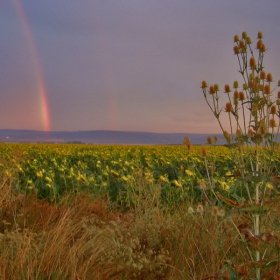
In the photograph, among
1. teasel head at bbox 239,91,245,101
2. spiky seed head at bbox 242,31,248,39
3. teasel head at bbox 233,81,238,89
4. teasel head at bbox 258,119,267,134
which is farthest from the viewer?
spiky seed head at bbox 242,31,248,39

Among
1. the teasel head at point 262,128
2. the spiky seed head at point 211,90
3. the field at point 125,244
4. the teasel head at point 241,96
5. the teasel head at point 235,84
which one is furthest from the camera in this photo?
the teasel head at point 235,84

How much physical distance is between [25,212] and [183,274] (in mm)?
2331

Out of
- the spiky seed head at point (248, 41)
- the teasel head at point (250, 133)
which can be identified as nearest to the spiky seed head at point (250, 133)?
the teasel head at point (250, 133)

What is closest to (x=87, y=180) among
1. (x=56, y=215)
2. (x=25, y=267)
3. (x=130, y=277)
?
(x=56, y=215)

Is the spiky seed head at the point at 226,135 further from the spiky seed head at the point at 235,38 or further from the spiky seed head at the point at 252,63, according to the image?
the spiky seed head at the point at 235,38

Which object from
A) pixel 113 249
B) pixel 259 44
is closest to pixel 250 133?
pixel 259 44

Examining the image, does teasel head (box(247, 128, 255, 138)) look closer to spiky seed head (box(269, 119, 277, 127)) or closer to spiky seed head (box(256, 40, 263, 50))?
spiky seed head (box(269, 119, 277, 127))

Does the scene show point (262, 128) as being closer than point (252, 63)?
A: Yes

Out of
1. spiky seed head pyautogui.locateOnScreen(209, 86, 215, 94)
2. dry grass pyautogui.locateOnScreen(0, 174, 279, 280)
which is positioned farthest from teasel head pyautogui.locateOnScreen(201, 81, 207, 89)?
dry grass pyautogui.locateOnScreen(0, 174, 279, 280)

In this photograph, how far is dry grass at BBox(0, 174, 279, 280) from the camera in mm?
3614

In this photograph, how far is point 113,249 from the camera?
14.5ft

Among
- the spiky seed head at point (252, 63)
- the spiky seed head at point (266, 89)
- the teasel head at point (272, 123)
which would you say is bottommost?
the teasel head at point (272, 123)

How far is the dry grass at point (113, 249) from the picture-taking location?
3.61 meters

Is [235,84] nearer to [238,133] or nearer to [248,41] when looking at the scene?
[248,41]
